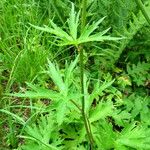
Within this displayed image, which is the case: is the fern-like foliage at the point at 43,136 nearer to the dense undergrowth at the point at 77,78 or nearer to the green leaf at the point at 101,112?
the dense undergrowth at the point at 77,78

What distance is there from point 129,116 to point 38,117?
1.55ft

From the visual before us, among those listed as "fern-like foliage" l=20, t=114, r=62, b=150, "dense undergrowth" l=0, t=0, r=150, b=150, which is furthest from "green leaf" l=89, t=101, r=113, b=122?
"fern-like foliage" l=20, t=114, r=62, b=150

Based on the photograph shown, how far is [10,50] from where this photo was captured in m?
2.40

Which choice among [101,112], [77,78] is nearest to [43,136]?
[101,112]

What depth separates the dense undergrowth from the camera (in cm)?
187

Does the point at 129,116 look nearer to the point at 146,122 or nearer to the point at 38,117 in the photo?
the point at 146,122

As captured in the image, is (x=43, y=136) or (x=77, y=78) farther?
(x=77, y=78)

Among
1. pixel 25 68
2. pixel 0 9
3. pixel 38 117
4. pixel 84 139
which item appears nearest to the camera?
pixel 84 139

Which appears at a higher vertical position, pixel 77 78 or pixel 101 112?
pixel 77 78

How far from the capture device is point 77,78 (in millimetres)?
2287

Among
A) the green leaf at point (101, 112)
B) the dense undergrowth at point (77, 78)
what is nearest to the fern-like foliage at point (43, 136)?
the dense undergrowth at point (77, 78)

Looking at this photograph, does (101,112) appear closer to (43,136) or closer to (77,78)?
(43,136)

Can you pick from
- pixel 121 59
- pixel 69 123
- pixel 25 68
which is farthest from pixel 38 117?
pixel 121 59

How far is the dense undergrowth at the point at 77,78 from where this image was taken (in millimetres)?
1868
